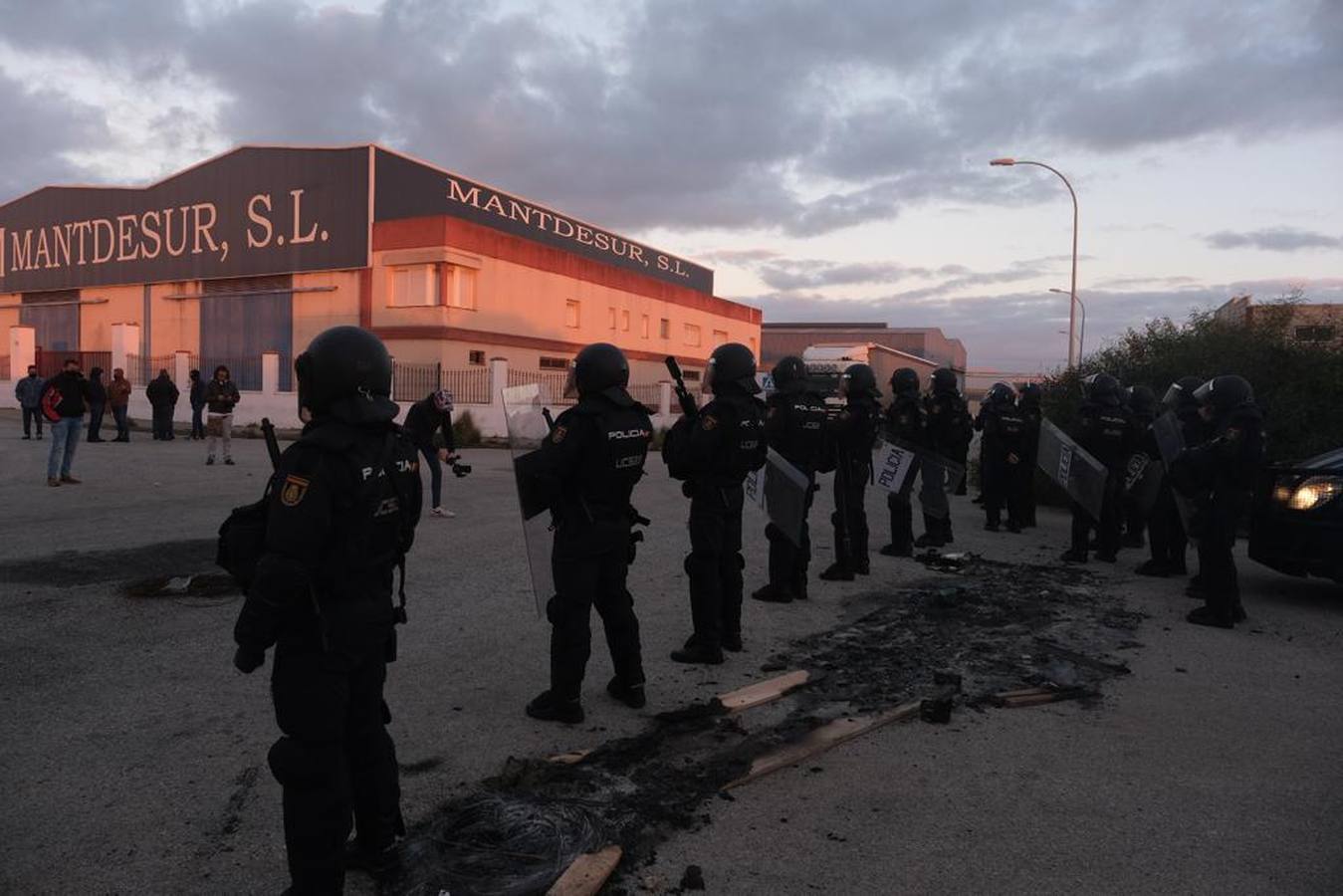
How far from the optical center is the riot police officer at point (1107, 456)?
940 centimetres

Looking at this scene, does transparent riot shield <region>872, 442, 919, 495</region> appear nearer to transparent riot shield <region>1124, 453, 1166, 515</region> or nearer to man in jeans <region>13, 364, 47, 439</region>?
transparent riot shield <region>1124, 453, 1166, 515</region>

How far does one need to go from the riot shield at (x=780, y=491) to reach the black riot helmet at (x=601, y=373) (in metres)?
2.40

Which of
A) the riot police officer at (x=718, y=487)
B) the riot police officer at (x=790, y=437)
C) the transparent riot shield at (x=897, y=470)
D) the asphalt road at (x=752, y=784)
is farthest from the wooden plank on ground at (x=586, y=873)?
the transparent riot shield at (x=897, y=470)

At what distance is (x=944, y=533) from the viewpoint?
33.3 ft

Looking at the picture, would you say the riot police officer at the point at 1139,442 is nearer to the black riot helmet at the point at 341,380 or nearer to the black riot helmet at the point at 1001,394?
the black riot helmet at the point at 1001,394

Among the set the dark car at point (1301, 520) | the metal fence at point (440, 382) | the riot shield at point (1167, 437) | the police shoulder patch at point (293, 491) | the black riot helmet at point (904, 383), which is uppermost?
the metal fence at point (440, 382)

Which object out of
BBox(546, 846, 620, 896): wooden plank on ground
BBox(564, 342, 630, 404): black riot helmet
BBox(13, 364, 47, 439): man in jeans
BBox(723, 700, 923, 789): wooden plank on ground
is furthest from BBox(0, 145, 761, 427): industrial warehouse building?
BBox(546, 846, 620, 896): wooden plank on ground

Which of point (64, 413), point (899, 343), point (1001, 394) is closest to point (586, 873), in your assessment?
point (1001, 394)

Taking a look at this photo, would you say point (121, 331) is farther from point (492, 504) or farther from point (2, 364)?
point (492, 504)

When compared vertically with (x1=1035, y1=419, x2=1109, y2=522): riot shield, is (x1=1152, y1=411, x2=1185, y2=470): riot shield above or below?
above

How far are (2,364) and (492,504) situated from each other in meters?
31.2

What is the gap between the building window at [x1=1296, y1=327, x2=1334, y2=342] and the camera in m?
12.8

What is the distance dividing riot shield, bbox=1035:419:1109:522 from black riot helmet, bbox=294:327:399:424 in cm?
827

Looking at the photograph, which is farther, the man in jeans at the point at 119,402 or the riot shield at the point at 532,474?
the man in jeans at the point at 119,402
